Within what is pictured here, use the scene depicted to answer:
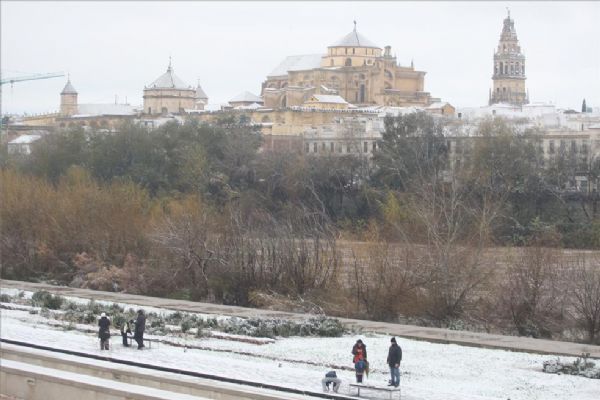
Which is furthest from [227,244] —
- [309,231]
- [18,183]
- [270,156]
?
[270,156]

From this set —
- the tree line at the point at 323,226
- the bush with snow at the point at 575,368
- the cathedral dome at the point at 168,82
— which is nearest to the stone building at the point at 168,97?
the cathedral dome at the point at 168,82

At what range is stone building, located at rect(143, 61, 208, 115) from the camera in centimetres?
11062

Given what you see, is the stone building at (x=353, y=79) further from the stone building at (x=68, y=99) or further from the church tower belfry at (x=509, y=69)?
the stone building at (x=68, y=99)

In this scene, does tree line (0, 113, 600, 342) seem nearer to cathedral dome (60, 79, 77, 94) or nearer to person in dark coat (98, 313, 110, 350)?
person in dark coat (98, 313, 110, 350)

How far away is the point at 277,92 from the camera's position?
104250 mm

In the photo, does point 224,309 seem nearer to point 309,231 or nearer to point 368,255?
point 368,255

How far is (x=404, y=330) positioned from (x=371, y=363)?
3820mm

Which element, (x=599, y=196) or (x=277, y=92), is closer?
(x=599, y=196)

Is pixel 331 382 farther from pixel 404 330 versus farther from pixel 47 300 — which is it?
pixel 47 300

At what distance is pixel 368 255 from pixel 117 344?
28.8 feet

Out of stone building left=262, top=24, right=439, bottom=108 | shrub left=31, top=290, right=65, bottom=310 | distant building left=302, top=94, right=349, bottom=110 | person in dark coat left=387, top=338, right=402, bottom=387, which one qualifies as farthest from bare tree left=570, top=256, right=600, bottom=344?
stone building left=262, top=24, right=439, bottom=108

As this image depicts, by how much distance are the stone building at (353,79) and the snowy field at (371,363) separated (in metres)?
78.1

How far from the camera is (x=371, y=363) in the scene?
2052 centimetres

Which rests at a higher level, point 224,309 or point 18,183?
point 18,183
